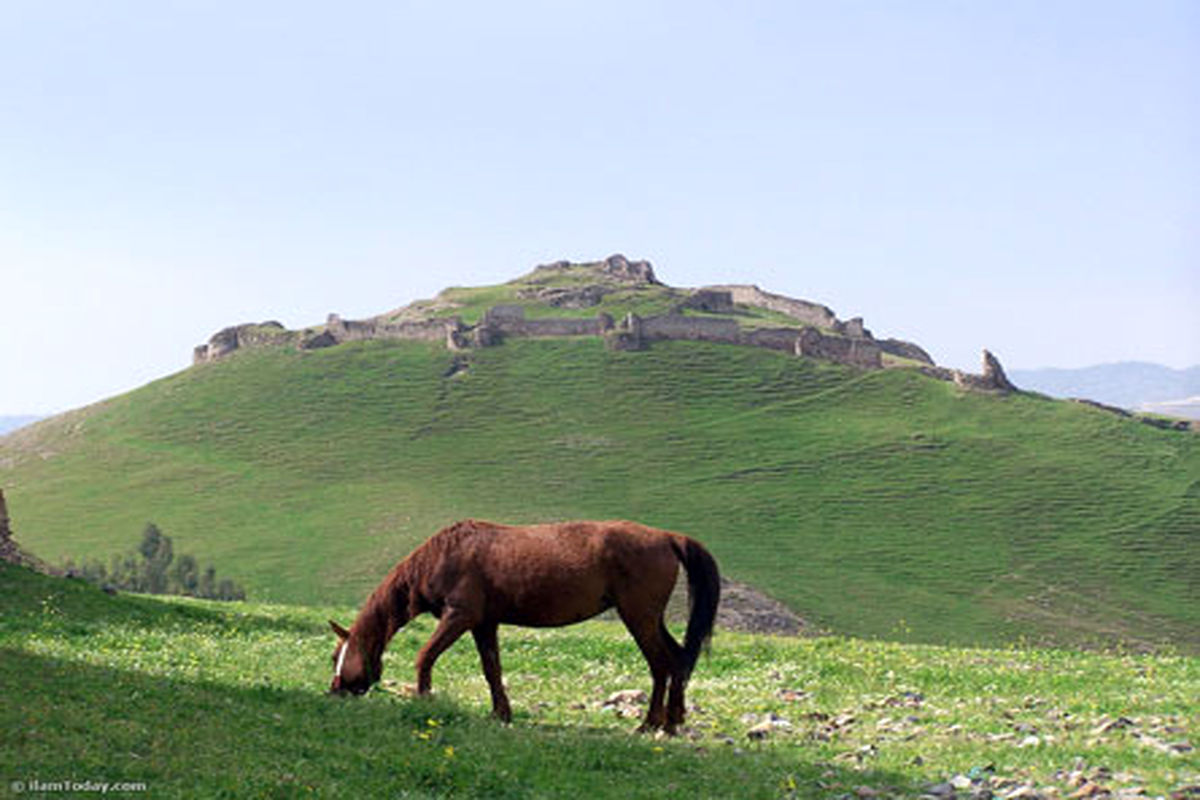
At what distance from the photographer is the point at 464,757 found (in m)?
11.7

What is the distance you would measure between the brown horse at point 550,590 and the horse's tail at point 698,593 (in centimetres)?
1

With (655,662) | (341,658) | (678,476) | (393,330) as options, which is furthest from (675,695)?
(393,330)

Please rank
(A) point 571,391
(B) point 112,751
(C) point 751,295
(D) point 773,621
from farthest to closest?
(C) point 751,295
(A) point 571,391
(D) point 773,621
(B) point 112,751

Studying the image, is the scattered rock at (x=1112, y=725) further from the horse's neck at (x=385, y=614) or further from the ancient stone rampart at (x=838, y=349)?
the ancient stone rampart at (x=838, y=349)

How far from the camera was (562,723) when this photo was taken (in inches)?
579

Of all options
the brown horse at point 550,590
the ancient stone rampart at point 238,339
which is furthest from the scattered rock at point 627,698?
the ancient stone rampart at point 238,339

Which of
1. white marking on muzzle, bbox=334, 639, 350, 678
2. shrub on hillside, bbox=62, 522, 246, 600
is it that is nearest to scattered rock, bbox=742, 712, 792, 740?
white marking on muzzle, bbox=334, 639, 350, 678

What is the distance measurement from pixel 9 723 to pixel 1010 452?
105 m

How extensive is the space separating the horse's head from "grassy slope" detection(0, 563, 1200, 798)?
203mm

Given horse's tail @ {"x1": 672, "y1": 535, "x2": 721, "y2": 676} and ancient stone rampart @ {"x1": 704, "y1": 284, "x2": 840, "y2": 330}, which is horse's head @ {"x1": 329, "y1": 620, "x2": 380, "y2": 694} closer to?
horse's tail @ {"x1": 672, "y1": 535, "x2": 721, "y2": 676}

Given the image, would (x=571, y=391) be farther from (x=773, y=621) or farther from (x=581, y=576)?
(x=581, y=576)

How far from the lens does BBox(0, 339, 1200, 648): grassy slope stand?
7856 centimetres

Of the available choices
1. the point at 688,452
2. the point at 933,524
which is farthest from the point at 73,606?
the point at 688,452

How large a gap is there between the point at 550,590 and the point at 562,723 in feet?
5.31
